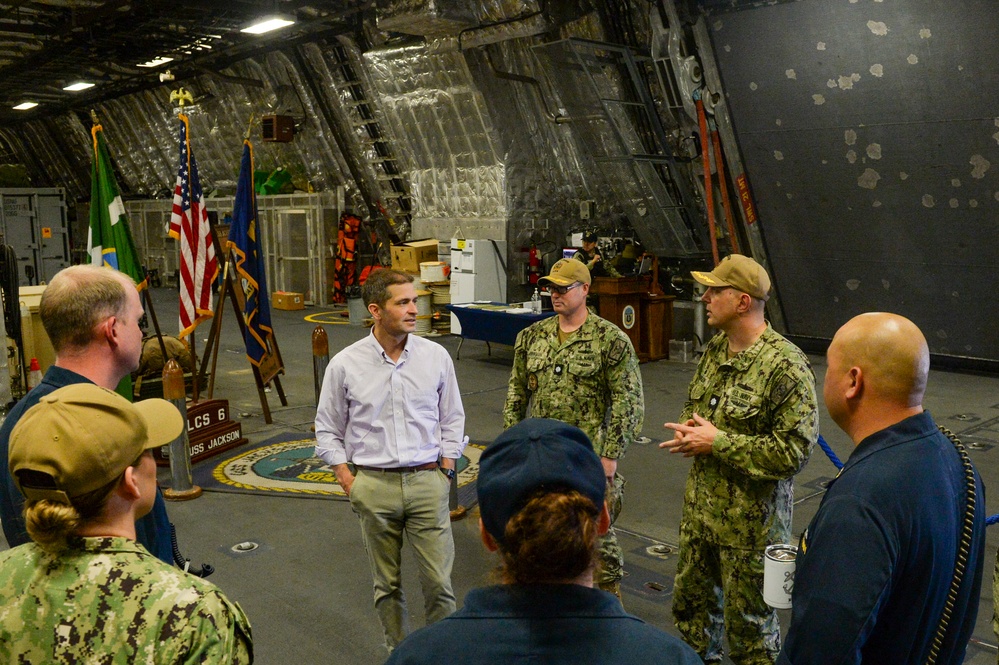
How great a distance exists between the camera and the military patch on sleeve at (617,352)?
162 inches

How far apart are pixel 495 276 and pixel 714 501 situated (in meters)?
10.4

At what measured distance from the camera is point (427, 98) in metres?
13.9

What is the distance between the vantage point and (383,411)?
12.0 feet

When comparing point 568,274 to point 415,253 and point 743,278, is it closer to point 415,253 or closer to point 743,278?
point 743,278

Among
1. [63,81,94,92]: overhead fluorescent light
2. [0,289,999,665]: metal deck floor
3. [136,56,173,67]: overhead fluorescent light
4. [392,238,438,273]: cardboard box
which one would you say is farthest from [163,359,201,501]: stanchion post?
[63,81,94,92]: overhead fluorescent light

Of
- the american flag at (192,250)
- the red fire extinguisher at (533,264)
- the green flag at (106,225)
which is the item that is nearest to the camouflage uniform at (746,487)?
the green flag at (106,225)

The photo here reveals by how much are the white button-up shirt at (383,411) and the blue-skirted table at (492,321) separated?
6815 mm

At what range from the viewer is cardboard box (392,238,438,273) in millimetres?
14648

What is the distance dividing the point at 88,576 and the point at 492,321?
31.5ft

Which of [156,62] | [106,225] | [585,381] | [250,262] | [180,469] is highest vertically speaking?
[156,62]

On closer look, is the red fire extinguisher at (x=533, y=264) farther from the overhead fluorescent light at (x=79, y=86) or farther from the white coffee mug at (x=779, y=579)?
the overhead fluorescent light at (x=79, y=86)

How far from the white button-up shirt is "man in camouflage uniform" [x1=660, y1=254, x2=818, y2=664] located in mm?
1050

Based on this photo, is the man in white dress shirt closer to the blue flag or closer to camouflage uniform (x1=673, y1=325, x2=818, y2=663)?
camouflage uniform (x1=673, y1=325, x2=818, y2=663)

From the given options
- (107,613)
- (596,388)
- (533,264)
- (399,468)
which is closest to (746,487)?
(596,388)
